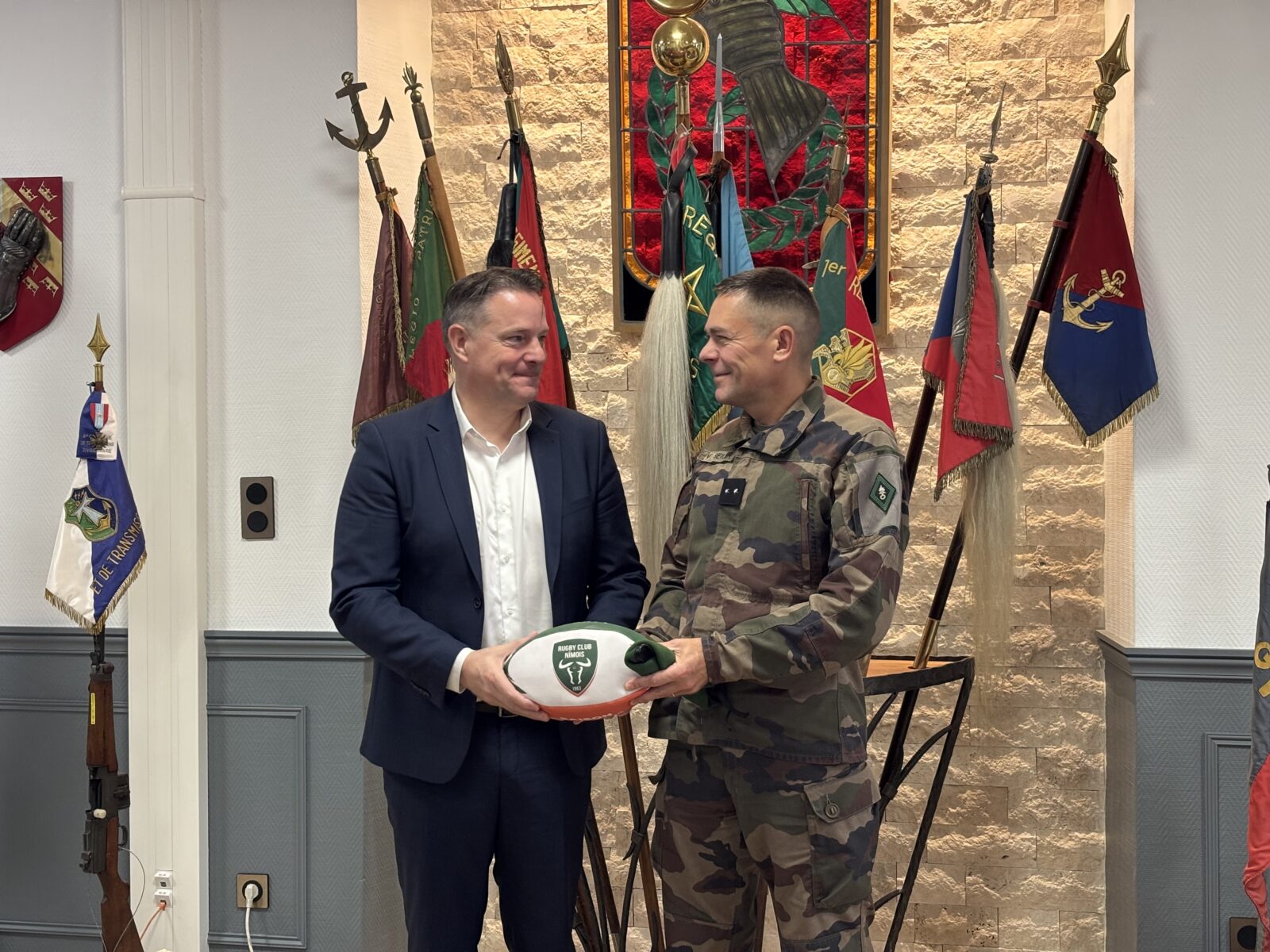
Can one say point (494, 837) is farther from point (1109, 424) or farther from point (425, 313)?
point (1109, 424)

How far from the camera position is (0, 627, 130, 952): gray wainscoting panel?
323 centimetres

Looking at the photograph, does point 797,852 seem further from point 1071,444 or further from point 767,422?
point 1071,444

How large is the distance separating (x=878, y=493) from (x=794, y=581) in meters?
0.20

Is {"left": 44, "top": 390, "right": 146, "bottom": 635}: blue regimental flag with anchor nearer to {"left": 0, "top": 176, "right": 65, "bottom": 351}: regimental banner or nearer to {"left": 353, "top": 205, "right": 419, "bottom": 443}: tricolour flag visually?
{"left": 0, "top": 176, "right": 65, "bottom": 351}: regimental banner

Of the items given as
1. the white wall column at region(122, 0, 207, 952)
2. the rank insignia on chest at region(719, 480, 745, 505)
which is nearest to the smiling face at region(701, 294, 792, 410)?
the rank insignia on chest at region(719, 480, 745, 505)

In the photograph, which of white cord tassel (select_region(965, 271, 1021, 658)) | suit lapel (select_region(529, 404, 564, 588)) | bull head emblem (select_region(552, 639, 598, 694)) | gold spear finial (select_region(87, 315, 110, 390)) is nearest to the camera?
bull head emblem (select_region(552, 639, 598, 694))

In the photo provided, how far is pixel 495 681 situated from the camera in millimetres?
1946

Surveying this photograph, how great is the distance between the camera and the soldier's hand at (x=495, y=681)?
194cm

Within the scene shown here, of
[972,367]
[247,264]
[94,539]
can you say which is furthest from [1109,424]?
[94,539]

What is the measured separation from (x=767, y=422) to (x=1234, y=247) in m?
1.35

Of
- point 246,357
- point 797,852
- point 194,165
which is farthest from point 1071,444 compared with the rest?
point 194,165

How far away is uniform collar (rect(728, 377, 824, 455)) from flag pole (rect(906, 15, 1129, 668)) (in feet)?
2.06

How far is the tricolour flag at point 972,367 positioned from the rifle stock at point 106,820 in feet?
6.66

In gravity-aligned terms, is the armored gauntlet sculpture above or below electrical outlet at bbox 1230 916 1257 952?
above
